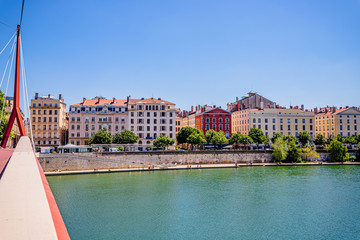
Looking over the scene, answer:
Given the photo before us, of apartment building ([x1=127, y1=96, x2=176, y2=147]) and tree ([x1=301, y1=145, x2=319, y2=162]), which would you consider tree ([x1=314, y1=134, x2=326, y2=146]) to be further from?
apartment building ([x1=127, y1=96, x2=176, y2=147])

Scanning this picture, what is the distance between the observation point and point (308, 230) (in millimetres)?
20672

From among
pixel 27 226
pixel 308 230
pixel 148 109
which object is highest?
pixel 148 109

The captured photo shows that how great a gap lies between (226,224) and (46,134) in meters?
53.7

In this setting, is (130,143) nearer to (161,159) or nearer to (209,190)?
(161,159)

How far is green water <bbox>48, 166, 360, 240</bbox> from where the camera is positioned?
20.0 metres

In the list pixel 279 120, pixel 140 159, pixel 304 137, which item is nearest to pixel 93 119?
pixel 140 159

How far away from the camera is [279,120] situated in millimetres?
79188

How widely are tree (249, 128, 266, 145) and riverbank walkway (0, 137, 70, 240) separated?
68.3 m

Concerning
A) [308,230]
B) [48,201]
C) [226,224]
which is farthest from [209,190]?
[48,201]

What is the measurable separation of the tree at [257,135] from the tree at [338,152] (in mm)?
14871

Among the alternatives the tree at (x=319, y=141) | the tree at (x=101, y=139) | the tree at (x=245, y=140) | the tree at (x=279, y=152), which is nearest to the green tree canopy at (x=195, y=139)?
the tree at (x=245, y=140)

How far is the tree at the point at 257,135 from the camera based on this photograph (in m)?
71.8

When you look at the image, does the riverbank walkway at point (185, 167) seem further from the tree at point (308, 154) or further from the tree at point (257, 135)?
the tree at point (257, 135)

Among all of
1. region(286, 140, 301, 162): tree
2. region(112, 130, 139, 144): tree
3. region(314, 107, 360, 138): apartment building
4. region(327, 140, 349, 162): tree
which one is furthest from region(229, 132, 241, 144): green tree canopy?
region(314, 107, 360, 138): apartment building
